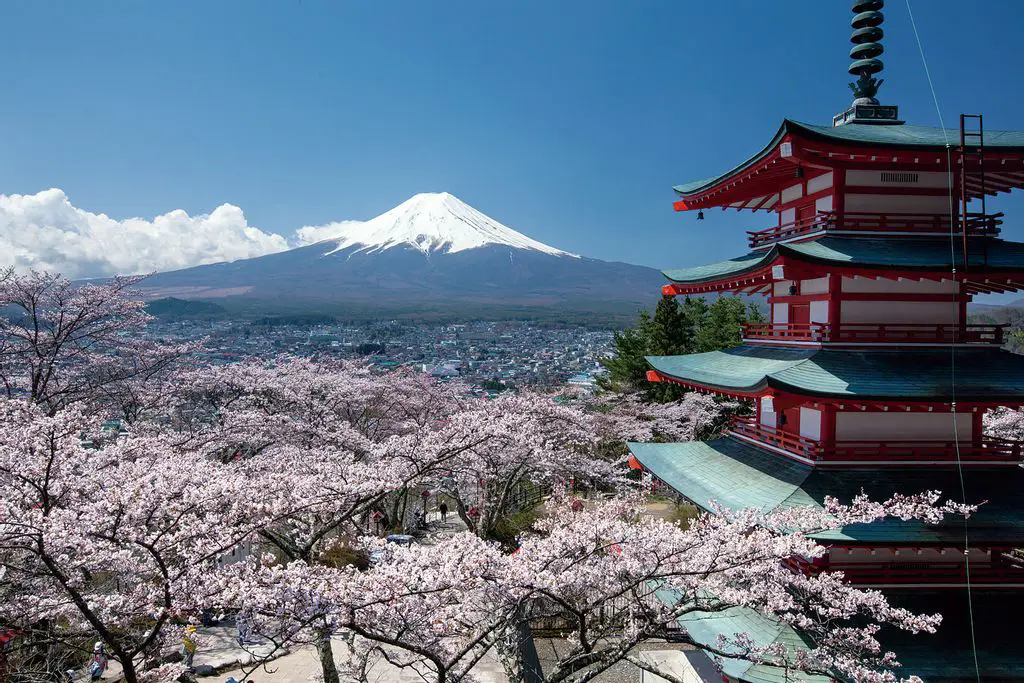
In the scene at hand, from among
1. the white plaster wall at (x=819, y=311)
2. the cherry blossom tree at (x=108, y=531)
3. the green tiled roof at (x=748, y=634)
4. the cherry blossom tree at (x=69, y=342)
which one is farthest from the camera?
the cherry blossom tree at (x=69, y=342)

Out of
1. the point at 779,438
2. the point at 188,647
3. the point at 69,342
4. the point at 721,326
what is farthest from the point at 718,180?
the point at 721,326

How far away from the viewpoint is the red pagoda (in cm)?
610

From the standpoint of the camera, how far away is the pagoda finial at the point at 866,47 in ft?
26.3

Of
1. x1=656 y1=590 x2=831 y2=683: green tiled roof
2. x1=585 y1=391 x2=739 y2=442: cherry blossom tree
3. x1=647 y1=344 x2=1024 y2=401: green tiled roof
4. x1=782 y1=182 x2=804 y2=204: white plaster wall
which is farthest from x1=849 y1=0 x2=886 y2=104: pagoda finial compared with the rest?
x1=585 y1=391 x2=739 y2=442: cherry blossom tree

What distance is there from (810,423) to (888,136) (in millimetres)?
3903

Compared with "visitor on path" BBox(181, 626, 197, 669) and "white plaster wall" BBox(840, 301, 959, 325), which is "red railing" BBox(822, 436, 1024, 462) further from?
"visitor on path" BBox(181, 626, 197, 669)

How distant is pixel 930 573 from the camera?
255 inches

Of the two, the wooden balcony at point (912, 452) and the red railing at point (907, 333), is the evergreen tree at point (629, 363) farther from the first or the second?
the wooden balcony at point (912, 452)

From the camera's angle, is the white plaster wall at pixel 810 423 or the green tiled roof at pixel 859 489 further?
the white plaster wall at pixel 810 423

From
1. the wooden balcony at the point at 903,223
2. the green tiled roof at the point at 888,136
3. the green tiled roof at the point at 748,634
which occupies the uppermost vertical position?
the green tiled roof at the point at 888,136

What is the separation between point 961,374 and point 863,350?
3.39 feet

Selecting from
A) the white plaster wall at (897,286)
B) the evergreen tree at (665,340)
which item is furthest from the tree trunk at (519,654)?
the evergreen tree at (665,340)

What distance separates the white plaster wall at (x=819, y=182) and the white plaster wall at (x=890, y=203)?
34 centimetres

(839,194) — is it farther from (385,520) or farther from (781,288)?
(385,520)
